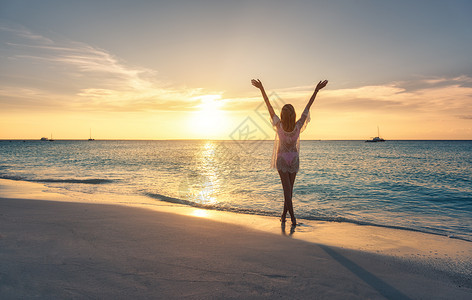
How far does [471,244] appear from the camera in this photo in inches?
238

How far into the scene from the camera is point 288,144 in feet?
22.2

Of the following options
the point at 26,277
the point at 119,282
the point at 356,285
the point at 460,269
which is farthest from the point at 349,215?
the point at 26,277

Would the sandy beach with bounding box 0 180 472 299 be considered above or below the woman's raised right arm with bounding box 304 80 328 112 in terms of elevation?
below

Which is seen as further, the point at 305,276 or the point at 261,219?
the point at 261,219

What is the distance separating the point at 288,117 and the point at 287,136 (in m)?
0.50

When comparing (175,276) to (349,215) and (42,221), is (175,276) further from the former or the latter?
(349,215)

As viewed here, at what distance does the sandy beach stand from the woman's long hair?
A: 2.48 meters

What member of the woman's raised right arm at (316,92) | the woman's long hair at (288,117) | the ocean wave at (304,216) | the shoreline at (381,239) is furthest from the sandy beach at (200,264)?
the woman's raised right arm at (316,92)

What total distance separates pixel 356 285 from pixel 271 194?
9.72 m

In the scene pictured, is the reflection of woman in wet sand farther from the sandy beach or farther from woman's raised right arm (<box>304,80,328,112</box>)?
the sandy beach

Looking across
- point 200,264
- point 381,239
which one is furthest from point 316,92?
point 200,264

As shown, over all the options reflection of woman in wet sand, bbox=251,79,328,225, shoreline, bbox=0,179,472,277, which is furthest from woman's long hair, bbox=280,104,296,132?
shoreline, bbox=0,179,472,277

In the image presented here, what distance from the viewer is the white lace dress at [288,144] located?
261 inches

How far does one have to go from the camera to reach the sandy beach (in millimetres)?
3184
